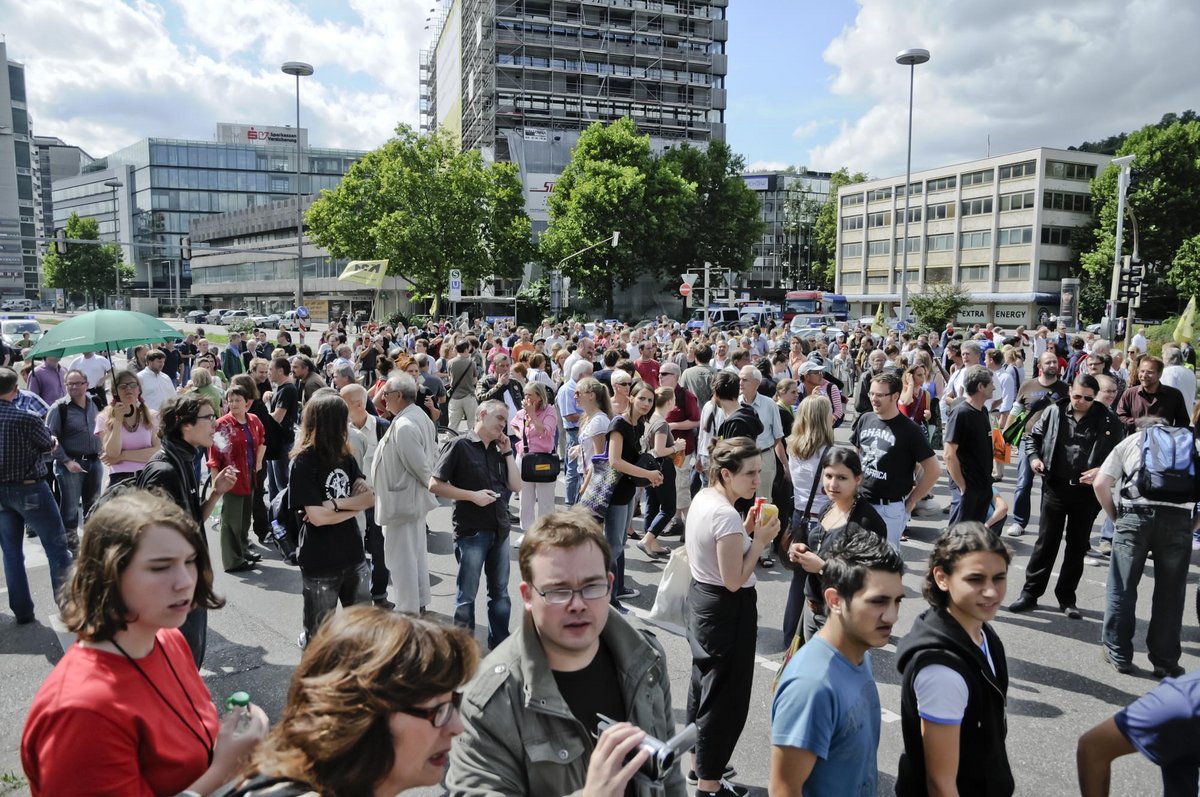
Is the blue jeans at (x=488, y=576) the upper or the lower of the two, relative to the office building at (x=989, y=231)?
lower

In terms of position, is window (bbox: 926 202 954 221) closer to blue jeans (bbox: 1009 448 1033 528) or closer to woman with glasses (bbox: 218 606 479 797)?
blue jeans (bbox: 1009 448 1033 528)

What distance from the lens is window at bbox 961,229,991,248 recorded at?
220 feet

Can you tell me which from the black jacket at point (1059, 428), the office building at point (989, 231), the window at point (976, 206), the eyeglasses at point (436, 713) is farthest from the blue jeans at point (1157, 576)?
the window at point (976, 206)

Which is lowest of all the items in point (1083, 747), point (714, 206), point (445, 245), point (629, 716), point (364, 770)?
point (1083, 747)

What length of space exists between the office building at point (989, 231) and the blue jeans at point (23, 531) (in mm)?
58808

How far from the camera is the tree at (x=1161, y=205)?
52562 millimetres

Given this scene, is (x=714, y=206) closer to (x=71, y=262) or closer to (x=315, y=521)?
(x=315, y=521)

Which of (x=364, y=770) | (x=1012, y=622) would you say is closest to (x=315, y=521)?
(x=364, y=770)

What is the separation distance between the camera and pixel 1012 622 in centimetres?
627

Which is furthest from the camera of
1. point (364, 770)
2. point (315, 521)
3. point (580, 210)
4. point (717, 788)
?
point (580, 210)

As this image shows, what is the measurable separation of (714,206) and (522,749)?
55662mm

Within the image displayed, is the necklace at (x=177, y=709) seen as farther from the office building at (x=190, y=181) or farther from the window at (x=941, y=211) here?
the office building at (x=190, y=181)

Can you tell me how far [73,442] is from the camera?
7.34 m

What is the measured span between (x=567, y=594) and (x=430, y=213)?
1896 inches
